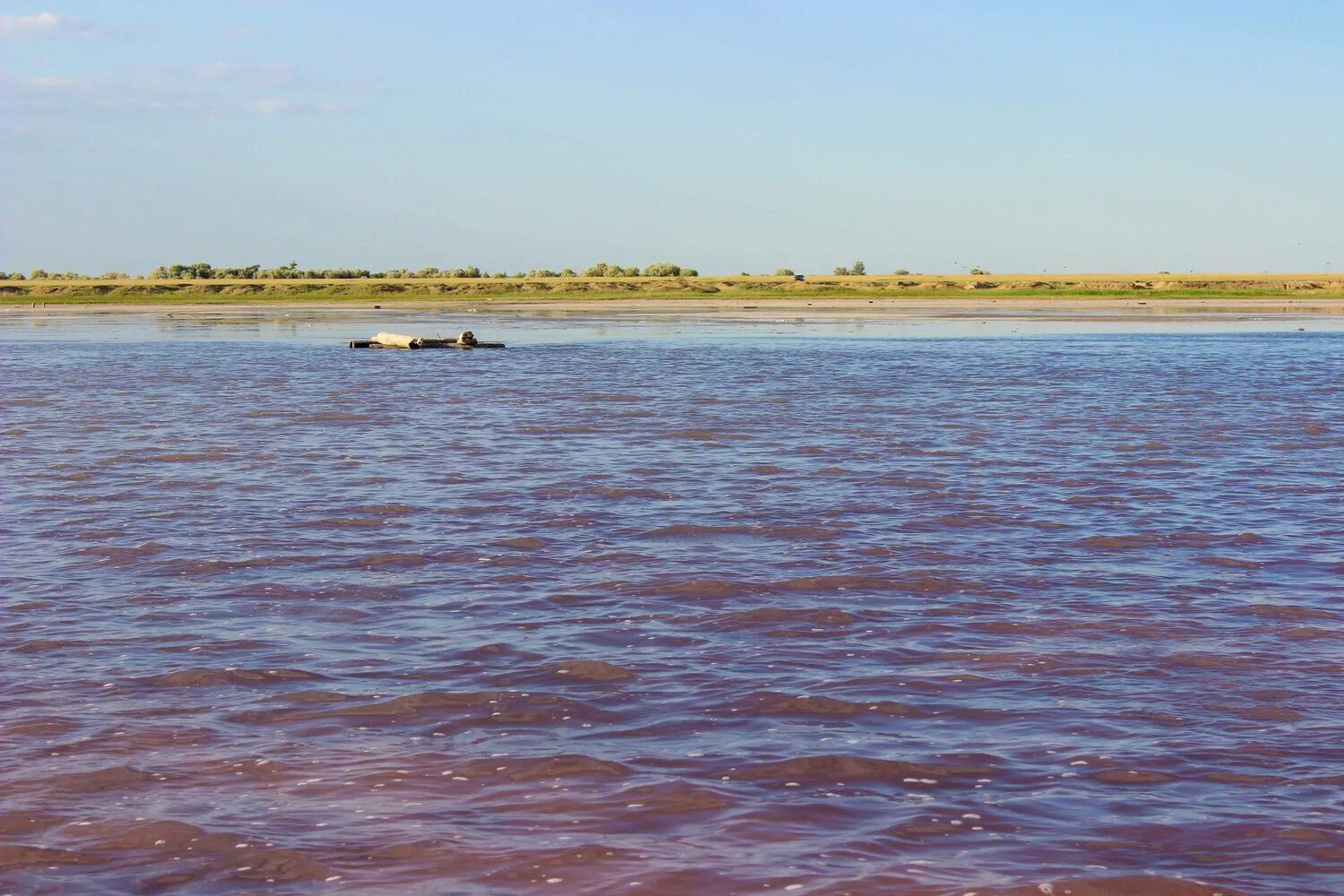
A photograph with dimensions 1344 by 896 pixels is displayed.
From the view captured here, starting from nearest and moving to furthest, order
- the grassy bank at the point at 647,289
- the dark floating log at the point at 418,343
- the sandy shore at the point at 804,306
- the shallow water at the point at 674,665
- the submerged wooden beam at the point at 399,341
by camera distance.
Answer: the shallow water at the point at 674,665, the submerged wooden beam at the point at 399,341, the dark floating log at the point at 418,343, the sandy shore at the point at 804,306, the grassy bank at the point at 647,289

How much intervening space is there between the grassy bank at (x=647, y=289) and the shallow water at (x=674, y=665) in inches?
3328

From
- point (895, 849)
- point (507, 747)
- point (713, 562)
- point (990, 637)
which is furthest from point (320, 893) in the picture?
point (713, 562)

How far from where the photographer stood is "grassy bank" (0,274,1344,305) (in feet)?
340

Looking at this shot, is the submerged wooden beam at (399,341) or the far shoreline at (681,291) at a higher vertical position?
the far shoreline at (681,291)

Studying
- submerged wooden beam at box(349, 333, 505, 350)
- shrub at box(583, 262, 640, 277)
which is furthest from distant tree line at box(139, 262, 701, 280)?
submerged wooden beam at box(349, 333, 505, 350)

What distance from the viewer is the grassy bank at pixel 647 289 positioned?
340 feet

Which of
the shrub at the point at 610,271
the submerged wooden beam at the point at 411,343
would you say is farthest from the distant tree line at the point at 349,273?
the submerged wooden beam at the point at 411,343

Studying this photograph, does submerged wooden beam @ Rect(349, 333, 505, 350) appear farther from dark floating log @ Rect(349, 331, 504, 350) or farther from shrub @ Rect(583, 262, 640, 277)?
shrub @ Rect(583, 262, 640, 277)

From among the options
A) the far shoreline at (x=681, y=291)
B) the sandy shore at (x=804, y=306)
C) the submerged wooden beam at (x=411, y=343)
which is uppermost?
the far shoreline at (x=681, y=291)

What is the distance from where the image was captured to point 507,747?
7441 mm

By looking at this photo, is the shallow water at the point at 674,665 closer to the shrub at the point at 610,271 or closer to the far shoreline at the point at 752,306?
the far shoreline at the point at 752,306

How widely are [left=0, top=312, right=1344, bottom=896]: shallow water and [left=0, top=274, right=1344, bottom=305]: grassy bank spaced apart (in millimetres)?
84534

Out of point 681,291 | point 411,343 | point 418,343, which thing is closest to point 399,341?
point 411,343

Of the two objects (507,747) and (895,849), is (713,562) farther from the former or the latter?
(895,849)
